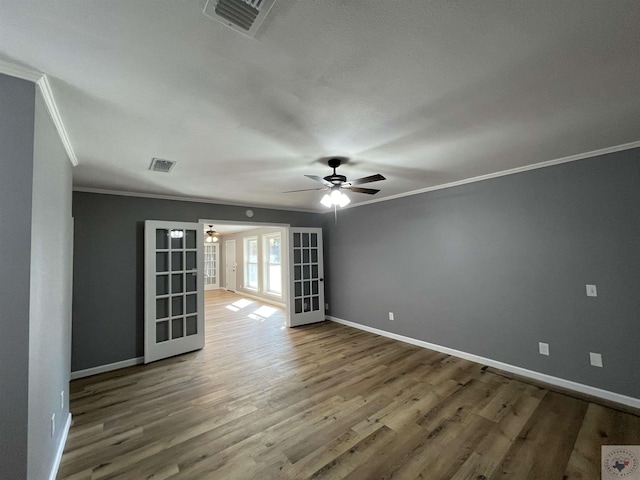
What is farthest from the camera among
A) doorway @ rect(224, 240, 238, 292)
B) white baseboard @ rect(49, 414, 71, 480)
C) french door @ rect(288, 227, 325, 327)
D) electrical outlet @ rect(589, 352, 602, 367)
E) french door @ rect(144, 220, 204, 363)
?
doorway @ rect(224, 240, 238, 292)

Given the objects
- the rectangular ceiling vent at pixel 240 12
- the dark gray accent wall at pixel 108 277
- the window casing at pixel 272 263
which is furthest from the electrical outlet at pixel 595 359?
the window casing at pixel 272 263

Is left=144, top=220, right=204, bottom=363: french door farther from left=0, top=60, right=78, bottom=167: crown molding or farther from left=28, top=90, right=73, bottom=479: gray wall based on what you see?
left=0, top=60, right=78, bottom=167: crown molding

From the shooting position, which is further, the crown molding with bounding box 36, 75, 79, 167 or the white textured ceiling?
the crown molding with bounding box 36, 75, 79, 167

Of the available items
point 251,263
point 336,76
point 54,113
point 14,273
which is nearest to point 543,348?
point 336,76

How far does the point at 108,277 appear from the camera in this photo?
3.59 m

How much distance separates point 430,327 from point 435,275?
0.83 meters

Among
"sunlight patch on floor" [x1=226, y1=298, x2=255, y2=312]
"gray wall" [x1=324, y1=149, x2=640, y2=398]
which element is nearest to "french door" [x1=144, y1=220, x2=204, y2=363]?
"sunlight patch on floor" [x1=226, y1=298, x2=255, y2=312]

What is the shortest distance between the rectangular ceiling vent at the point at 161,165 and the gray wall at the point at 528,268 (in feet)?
11.2

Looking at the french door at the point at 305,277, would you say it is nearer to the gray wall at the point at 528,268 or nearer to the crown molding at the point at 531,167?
the gray wall at the point at 528,268

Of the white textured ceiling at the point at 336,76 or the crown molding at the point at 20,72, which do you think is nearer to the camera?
the white textured ceiling at the point at 336,76

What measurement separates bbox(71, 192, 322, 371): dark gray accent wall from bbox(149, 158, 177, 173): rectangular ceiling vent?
1.44 meters

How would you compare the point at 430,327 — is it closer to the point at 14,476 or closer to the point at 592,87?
the point at 592,87

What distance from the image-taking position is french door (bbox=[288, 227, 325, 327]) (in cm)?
540

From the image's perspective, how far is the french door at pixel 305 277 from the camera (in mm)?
5398
